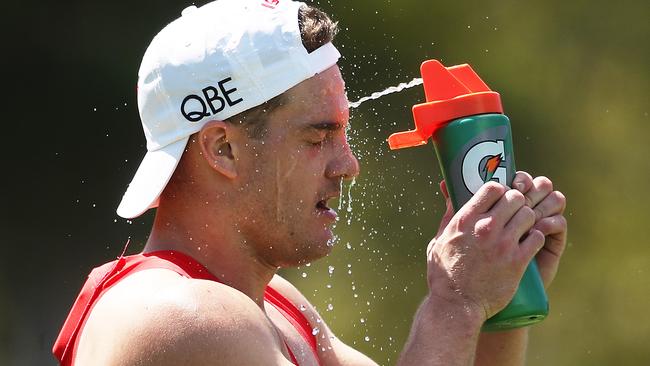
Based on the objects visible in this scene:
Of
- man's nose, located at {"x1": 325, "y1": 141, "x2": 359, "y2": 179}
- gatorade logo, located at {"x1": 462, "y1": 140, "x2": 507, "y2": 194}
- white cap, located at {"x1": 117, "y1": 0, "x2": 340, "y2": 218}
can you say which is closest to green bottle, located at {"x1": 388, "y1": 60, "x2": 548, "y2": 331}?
gatorade logo, located at {"x1": 462, "y1": 140, "x2": 507, "y2": 194}

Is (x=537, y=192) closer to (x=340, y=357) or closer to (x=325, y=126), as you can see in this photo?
(x=325, y=126)

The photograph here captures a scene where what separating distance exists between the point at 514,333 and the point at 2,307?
334 centimetres

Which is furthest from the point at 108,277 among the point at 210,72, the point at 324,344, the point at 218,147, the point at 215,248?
the point at 324,344

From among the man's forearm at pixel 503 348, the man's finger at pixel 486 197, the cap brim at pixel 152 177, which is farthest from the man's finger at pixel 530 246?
the cap brim at pixel 152 177

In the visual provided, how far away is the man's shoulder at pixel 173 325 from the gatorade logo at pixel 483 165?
517 mm

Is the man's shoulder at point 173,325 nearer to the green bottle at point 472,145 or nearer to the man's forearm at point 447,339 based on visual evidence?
the man's forearm at point 447,339

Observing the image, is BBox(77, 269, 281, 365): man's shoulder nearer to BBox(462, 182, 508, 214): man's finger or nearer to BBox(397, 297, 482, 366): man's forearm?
BBox(397, 297, 482, 366): man's forearm

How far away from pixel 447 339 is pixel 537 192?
38 cm

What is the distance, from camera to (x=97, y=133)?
5.44 meters

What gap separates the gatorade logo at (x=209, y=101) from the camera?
2.54 meters

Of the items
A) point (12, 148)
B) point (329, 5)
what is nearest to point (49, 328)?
point (12, 148)

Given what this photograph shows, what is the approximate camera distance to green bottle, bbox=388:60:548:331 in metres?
2.37

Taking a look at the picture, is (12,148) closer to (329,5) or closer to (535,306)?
(329,5)

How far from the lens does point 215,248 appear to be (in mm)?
2547
